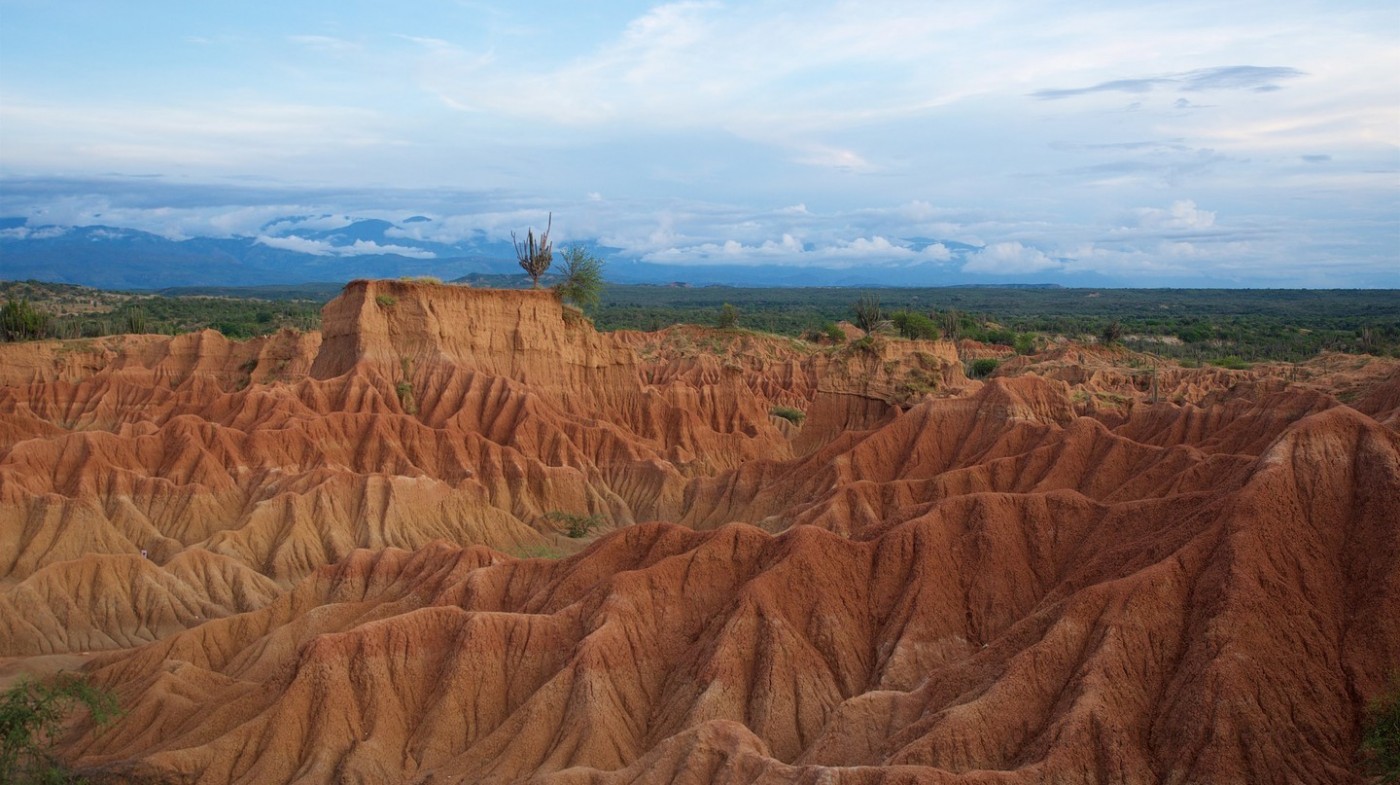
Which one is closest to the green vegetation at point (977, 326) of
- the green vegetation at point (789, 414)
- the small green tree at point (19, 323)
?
the small green tree at point (19, 323)

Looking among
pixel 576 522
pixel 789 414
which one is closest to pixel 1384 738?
pixel 576 522

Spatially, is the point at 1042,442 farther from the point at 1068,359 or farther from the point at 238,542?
the point at 1068,359

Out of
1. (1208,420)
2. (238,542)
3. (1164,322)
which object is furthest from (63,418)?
(1164,322)

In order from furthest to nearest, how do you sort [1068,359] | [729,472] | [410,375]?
[1068,359] → [410,375] → [729,472]

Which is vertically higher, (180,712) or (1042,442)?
(1042,442)

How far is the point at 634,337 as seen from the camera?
129m

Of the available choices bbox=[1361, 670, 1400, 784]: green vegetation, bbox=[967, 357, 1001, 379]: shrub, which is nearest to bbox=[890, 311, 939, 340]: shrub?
bbox=[967, 357, 1001, 379]: shrub

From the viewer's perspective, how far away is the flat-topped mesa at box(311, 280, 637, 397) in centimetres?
7625

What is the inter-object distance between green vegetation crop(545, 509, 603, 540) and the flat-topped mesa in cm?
1473

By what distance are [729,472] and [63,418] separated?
4398 cm

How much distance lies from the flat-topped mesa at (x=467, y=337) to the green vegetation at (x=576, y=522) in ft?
48.3

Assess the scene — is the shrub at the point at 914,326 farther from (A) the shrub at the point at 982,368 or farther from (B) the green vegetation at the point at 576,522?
(B) the green vegetation at the point at 576,522

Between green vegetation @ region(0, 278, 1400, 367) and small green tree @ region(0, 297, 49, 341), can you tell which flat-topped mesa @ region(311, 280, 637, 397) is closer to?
small green tree @ region(0, 297, 49, 341)

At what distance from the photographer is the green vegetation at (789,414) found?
305ft
